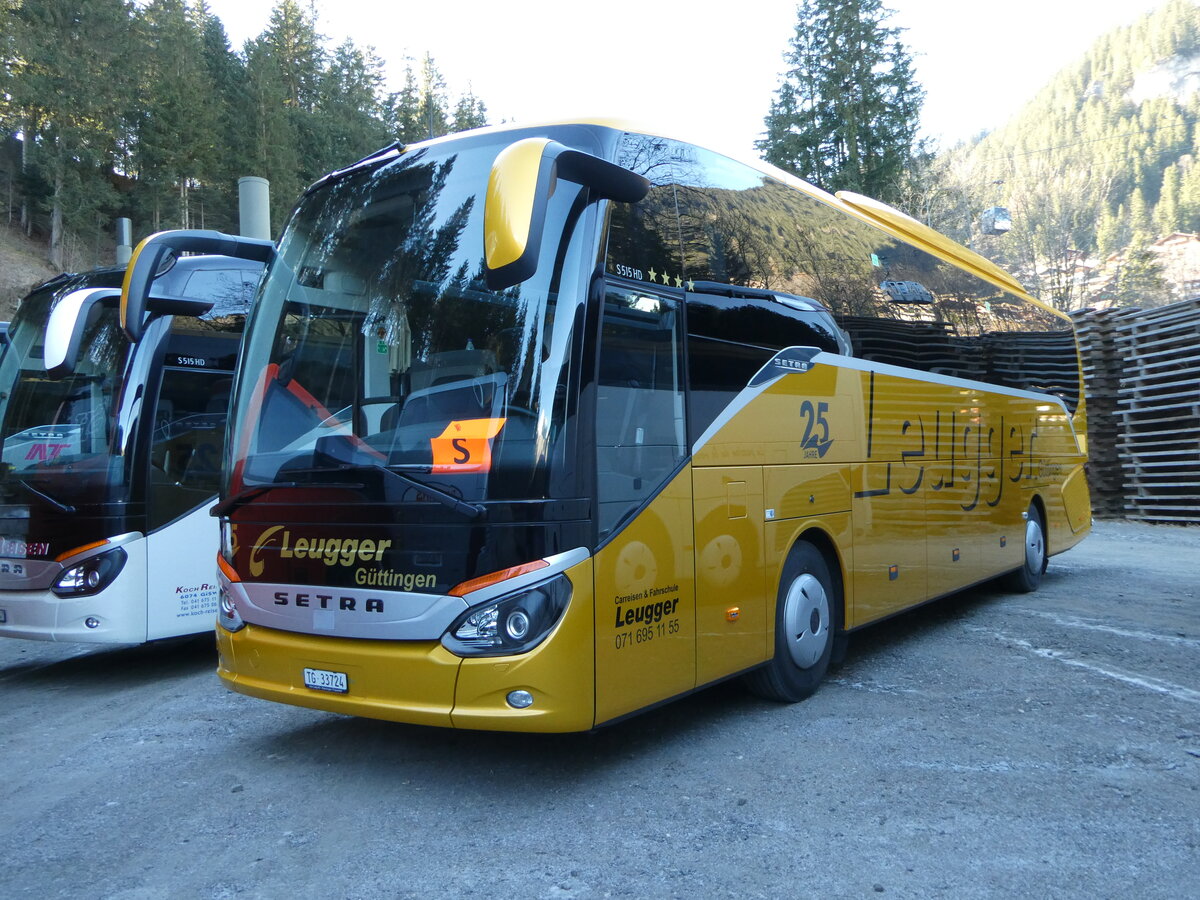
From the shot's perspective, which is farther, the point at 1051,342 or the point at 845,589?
the point at 1051,342

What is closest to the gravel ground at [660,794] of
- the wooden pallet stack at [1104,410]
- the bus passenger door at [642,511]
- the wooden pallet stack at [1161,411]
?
the bus passenger door at [642,511]

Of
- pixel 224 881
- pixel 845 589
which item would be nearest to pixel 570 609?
pixel 224 881

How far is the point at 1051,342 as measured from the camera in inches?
422

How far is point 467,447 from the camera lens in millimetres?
4199

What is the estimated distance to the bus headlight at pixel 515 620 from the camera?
13.5 feet

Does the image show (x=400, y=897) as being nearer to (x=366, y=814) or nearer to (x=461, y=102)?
(x=366, y=814)

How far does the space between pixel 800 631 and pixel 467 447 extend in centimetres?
270

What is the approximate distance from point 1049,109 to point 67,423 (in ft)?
475

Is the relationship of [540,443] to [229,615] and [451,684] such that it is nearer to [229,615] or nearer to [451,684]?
[451,684]

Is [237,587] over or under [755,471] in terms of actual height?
under

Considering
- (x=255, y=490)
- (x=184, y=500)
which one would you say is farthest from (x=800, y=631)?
(x=184, y=500)

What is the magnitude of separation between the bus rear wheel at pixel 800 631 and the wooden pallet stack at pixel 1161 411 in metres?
11.5

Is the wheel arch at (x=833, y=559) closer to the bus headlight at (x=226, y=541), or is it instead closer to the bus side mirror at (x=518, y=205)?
the bus side mirror at (x=518, y=205)

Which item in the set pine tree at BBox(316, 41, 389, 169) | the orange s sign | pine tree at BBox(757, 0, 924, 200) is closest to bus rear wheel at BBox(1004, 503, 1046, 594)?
the orange s sign
